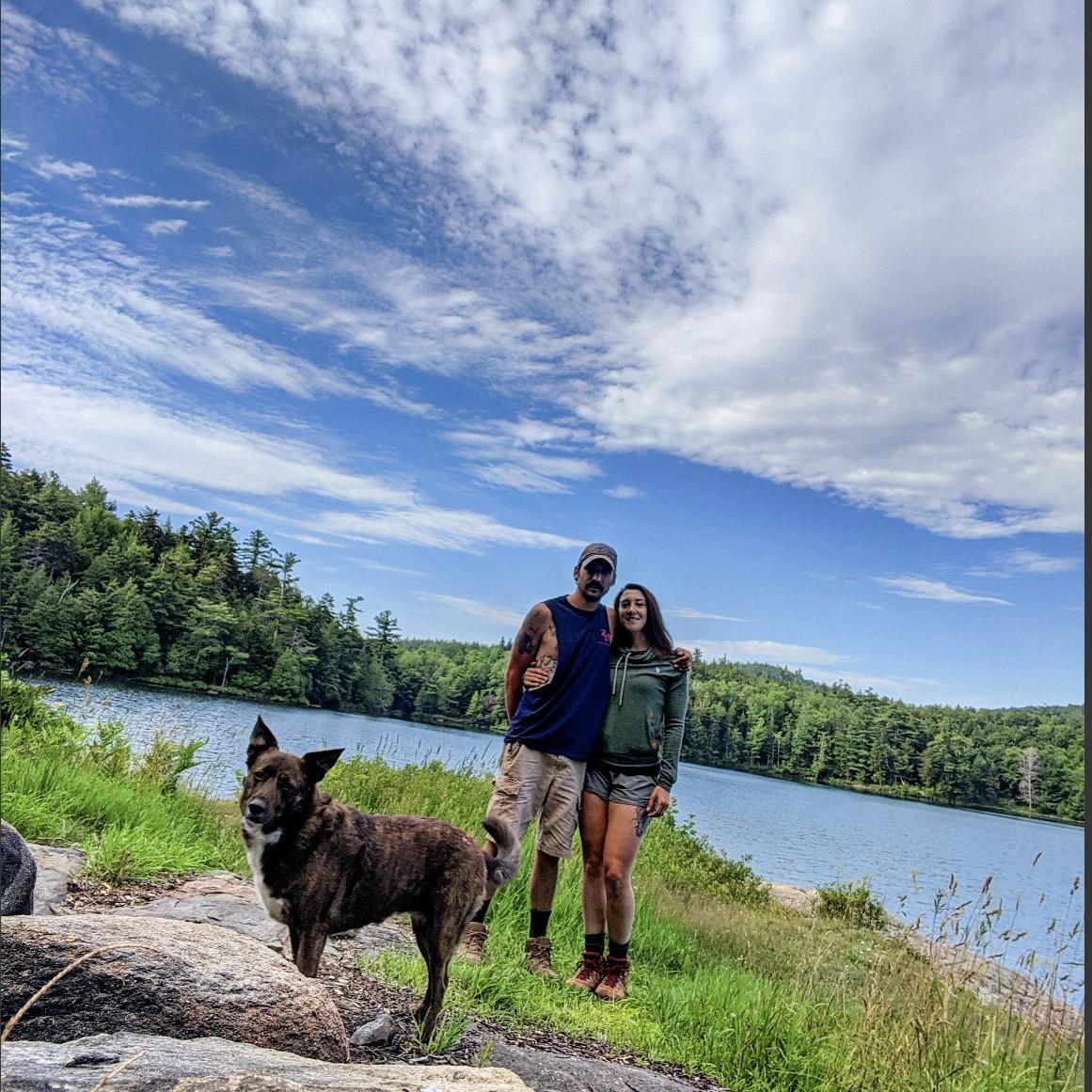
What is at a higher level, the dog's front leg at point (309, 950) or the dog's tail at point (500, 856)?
the dog's tail at point (500, 856)

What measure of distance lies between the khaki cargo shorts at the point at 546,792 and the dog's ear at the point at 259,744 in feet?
6.94

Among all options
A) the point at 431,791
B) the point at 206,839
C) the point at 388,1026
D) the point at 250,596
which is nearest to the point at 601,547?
the point at 388,1026

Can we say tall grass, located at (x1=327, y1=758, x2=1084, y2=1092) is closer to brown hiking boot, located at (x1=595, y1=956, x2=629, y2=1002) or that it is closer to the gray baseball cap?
brown hiking boot, located at (x1=595, y1=956, x2=629, y2=1002)

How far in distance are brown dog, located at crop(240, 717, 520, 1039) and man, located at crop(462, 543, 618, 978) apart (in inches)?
62.3

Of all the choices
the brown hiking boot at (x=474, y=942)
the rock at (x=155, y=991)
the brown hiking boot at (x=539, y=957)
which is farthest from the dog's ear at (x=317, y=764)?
Result: the brown hiking boot at (x=539, y=957)

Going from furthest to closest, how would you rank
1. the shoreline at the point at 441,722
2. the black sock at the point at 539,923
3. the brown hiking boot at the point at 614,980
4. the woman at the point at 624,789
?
the shoreline at the point at 441,722 → the black sock at the point at 539,923 → the woman at the point at 624,789 → the brown hiking boot at the point at 614,980

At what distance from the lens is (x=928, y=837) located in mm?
32750

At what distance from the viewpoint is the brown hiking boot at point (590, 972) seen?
16.9 ft

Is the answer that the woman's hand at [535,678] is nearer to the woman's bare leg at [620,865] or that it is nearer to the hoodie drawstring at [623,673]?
the hoodie drawstring at [623,673]

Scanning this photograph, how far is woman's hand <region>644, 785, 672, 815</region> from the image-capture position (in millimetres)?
5160

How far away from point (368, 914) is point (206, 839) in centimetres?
398

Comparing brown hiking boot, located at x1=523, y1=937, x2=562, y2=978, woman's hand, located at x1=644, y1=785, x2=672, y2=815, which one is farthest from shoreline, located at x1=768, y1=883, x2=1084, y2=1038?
brown hiking boot, located at x1=523, y1=937, x2=562, y2=978

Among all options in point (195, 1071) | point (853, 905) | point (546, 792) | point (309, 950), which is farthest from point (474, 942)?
point (853, 905)

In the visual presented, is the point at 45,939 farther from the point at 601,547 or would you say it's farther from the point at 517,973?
the point at 601,547
